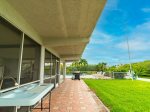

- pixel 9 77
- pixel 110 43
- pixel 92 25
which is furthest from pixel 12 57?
pixel 110 43

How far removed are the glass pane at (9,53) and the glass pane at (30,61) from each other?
1.40ft

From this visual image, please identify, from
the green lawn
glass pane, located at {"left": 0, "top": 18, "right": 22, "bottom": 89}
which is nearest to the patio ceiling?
glass pane, located at {"left": 0, "top": 18, "right": 22, "bottom": 89}

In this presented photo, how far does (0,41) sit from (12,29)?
2.25 ft

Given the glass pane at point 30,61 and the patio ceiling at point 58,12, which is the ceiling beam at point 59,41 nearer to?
the glass pane at point 30,61

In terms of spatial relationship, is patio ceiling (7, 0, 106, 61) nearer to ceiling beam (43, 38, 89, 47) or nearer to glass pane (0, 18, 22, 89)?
glass pane (0, 18, 22, 89)

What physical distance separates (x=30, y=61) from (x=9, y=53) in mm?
1597

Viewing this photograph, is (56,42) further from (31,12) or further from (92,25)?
(31,12)

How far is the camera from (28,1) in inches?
129

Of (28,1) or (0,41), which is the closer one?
(0,41)

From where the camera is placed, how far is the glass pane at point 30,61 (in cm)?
444

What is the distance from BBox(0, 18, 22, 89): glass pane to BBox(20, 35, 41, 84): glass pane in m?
0.43

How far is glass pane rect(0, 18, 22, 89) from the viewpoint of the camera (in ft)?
10.5

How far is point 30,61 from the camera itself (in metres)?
5.09

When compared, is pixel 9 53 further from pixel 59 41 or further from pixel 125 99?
pixel 125 99
